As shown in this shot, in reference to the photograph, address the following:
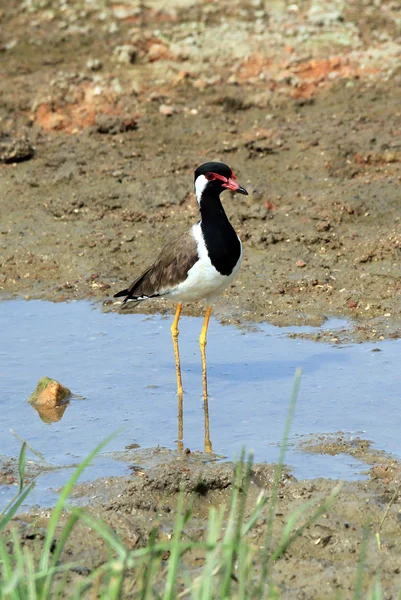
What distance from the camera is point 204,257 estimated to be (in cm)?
734

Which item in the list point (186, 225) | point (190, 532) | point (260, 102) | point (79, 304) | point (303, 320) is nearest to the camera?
point (190, 532)

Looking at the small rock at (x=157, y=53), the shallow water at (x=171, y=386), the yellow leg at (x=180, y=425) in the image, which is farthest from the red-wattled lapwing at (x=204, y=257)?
the small rock at (x=157, y=53)

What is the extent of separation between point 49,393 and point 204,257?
138cm

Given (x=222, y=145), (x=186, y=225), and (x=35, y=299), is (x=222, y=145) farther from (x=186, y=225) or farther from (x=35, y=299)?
(x=35, y=299)

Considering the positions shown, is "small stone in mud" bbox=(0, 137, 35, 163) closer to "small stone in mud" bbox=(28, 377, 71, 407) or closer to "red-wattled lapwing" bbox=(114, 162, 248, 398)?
"red-wattled lapwing" bbox=(114, 162, 248, 398)

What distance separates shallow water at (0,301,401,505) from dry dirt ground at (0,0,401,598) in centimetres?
44

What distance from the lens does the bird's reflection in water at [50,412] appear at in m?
7.05

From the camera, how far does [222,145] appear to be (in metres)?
11.2

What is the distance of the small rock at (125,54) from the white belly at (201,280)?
18.3 feet

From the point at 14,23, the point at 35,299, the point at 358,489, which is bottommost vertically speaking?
the point at 358,489

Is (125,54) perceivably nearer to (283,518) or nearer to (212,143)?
(212,143)

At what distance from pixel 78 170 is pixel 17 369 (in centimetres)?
359

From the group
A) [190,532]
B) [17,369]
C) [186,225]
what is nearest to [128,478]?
[190,532]

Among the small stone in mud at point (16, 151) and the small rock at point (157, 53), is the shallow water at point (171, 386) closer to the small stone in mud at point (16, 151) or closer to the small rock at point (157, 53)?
the small stone in mud at point (16, 151)
